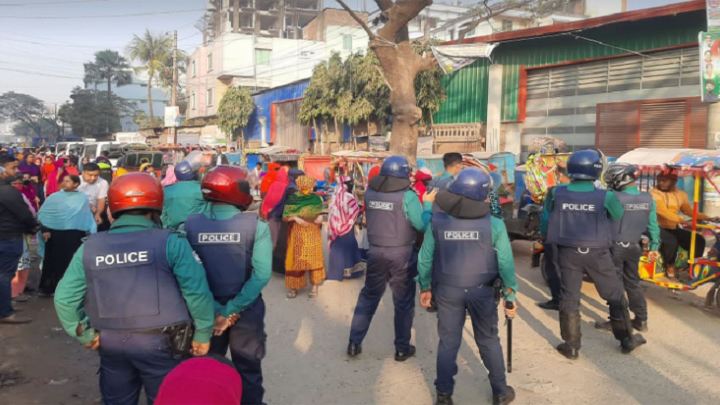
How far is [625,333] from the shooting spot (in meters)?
5.39

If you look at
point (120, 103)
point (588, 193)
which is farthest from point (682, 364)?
point (120, 103)

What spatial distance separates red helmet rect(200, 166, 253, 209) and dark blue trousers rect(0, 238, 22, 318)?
3.98 meters

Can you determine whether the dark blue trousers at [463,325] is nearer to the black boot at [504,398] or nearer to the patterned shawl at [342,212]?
the black boot at [504,398]

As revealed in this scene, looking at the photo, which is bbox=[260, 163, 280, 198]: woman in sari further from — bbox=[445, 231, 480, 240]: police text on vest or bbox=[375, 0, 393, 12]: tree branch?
bbox=[445, 231, 480, 240]: police text on vest

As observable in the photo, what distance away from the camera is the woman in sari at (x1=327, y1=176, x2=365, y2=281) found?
775 centimetres

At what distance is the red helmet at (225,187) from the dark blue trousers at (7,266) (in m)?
3.98

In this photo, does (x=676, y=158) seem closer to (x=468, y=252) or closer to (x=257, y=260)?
(x=468, y=252)

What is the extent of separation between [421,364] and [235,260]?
2.46 m

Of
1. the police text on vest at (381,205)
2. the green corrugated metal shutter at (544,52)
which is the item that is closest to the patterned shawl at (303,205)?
the police text on vest at (381,205)

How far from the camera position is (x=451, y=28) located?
4525cm

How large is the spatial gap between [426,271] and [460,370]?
132cm

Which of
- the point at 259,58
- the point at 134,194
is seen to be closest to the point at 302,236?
the point at 134,194

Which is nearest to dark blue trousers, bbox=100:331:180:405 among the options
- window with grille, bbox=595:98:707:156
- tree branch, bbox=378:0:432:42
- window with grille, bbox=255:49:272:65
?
tree branch, bbox=378:0:432:42

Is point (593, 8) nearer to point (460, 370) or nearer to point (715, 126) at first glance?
point (715, 126)
